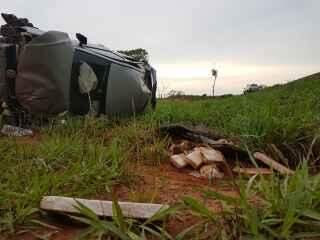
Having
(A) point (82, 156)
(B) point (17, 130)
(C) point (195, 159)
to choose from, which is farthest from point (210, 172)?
(B) point (17, 130)

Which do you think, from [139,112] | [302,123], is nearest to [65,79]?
[139,112]

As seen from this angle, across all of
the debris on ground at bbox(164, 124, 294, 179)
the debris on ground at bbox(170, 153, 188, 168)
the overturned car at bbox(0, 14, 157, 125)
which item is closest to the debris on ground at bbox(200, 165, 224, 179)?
the debris on ground at bbox(164, 124, 294, 179)

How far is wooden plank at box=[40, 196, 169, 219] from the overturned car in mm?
2085

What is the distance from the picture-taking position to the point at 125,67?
4305 millimetres

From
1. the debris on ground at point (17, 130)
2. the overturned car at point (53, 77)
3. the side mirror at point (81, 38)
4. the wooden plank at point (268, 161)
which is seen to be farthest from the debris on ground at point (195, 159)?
the side mirror at point (81, 38)

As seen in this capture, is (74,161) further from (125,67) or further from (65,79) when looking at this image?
(125,67)

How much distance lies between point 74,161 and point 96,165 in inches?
8.7

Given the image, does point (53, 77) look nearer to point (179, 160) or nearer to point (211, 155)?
point (179, 160)

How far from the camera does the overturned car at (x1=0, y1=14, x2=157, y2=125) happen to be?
151 inches

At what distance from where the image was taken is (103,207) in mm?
1551

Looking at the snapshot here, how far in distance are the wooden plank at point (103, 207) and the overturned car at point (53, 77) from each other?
6.84 feet

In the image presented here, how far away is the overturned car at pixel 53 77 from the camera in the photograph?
3.84 metres

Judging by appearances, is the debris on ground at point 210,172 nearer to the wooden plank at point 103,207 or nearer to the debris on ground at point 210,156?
the debris on ground at point 210,156

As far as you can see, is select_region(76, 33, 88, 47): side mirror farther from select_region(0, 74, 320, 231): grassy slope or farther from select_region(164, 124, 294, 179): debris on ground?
select_region(164, 124, 294, 179): debris on ground
